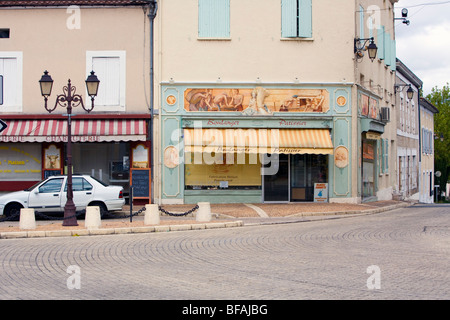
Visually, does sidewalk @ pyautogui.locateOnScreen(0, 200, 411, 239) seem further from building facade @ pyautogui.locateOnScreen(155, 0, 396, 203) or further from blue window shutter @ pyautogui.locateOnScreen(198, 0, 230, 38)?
blue window shutter @ pyautogui.locateOnScreen(198, 0, 230, 38)

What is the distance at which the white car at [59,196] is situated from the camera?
65.5ft

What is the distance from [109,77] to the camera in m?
24.4

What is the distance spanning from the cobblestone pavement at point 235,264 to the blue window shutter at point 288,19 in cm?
1003

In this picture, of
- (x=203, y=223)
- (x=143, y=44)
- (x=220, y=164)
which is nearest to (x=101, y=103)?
(x=143, y=44)

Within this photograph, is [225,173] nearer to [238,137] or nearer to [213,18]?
[238,137]

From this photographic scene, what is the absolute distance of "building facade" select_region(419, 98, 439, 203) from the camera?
152 feet

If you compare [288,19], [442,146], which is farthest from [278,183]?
[442,146]

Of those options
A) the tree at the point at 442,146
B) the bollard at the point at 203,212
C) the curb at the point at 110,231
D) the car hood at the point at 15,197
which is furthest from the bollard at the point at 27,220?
the tree at the point at 442,146

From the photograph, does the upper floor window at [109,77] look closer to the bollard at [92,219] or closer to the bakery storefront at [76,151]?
the bakery storefront at [76,151]

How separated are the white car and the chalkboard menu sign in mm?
3705

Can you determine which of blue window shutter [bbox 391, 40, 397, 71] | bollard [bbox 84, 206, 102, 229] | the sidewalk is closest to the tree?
blue window shutter [bbox 391, 40, 397, 71]

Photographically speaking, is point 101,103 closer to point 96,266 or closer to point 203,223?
point 203,223

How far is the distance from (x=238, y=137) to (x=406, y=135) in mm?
18150
